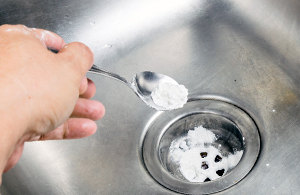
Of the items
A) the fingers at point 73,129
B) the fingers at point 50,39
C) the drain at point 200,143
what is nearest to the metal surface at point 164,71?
the drain at point 200,143

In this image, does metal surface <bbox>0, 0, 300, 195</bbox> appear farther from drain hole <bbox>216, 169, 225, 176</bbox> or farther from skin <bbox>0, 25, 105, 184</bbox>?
skin <bbox>0, 25, 105, 184</bbox>

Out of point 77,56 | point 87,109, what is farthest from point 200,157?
point 77,56

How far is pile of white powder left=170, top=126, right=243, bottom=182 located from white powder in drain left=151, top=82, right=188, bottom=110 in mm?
109

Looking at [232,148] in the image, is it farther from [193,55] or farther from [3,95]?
[3,95]

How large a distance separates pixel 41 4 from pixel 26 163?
375mm

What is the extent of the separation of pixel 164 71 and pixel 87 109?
0.28 m

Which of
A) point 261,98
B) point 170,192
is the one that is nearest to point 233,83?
point 261,98

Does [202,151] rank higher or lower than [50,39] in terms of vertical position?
lower

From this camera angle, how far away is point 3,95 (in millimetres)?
334

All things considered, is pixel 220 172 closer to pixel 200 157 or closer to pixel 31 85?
pixel 200 157

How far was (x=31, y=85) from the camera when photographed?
35cm

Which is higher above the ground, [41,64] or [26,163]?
[41,64]

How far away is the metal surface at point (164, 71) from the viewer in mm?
598

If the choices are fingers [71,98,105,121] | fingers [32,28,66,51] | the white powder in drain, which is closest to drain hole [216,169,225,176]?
the white powder in drain
